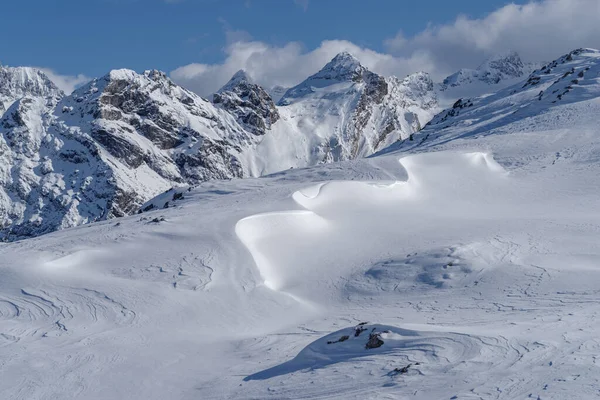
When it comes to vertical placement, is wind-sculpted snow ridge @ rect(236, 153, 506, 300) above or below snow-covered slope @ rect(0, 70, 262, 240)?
below

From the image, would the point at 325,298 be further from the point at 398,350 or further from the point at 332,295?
the point at 398,350

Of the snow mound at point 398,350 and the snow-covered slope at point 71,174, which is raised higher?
the snow-covered slope at point 71,174

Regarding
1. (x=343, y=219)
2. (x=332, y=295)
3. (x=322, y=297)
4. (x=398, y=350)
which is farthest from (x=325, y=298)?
(x=343, y=219)

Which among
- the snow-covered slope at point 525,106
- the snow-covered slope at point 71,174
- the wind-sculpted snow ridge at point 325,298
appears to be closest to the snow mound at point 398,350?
the wind-sculpted snow ridge at point 325,298

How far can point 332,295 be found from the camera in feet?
78.0

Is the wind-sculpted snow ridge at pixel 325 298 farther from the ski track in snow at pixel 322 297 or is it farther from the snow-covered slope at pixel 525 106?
the snow-covered slope at pixel 525 106

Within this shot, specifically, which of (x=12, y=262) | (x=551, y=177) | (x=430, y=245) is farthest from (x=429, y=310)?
(x=551, y=177)

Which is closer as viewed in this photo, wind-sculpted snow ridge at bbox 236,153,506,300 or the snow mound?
the snow mound

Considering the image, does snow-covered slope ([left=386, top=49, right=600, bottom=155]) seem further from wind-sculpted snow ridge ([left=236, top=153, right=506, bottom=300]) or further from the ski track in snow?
the ski track in snow

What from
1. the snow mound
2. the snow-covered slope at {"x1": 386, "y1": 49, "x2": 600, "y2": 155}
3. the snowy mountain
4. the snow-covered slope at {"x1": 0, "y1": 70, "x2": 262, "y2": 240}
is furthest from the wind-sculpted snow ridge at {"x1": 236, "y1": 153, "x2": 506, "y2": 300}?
the snow-covered slope at {"x1": 0, "y1": 70, "x2": 262, "y2": 240}

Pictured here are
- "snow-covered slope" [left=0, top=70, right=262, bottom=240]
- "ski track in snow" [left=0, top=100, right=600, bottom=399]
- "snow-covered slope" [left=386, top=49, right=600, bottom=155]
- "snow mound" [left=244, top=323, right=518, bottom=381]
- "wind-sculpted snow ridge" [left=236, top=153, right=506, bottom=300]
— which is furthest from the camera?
"snow-covered slope" [left=0, top=70, right=262, bottom=240]

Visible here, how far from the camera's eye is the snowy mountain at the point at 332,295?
14.0 meters

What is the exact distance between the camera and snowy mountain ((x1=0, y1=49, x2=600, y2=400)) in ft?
46.1

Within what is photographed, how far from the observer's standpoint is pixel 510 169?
4475 centimetres
